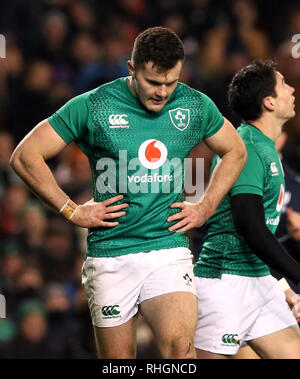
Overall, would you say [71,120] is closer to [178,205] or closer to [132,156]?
[132,156]

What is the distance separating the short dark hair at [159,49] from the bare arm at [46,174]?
59 centimetres

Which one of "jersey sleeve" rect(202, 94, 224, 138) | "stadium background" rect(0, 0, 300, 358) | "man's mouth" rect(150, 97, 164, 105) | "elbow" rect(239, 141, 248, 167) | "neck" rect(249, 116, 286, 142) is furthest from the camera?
"stadium background" rect(0, 0, 300, 358)

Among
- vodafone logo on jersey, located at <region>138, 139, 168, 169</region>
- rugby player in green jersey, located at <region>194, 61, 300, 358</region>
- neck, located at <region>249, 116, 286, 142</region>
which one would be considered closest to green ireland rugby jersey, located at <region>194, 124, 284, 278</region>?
rugby player in green jersey, located at <region>194, 61, 300, 358</region>

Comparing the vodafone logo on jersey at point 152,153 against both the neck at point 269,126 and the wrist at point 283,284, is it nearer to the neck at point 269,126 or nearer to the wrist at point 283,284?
the neck at point 269,126

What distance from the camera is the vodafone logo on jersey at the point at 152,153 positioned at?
13.3ft

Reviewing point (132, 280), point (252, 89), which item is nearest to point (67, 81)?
point (252, 89)

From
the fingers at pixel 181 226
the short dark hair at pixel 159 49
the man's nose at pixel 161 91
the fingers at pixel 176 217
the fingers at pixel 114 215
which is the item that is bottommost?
the fingers at pixel 181 226

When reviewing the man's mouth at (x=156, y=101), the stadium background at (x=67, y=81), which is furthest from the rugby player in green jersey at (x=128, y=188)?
the stadium background at (x=67, y=81)

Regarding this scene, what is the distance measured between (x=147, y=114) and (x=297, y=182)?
5.05 feet

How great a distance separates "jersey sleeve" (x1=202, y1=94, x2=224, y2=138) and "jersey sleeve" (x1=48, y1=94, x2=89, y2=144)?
642mm

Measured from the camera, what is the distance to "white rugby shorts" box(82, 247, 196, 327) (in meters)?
4.02

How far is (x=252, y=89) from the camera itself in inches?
187

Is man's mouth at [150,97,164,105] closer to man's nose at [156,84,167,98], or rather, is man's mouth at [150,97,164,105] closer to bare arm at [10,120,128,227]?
man's nose at [156,84,167,98]

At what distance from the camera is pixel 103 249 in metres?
4.14
